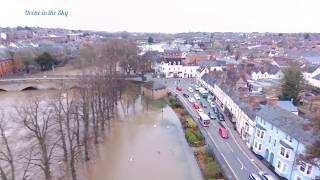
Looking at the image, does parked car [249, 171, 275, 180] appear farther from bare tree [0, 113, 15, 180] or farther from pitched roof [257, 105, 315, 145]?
bare tree [0, 113, 15, 180]

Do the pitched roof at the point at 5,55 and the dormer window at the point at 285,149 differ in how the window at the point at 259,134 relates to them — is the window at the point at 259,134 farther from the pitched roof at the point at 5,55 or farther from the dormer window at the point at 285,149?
the pitched roof at the point at 5,55

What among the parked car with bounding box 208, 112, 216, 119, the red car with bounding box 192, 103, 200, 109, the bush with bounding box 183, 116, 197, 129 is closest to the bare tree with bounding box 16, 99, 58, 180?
the bush with bounding box 183, 116, 197, 129

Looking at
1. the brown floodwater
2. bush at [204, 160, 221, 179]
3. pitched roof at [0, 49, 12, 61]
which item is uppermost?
pitched roof at [0, 49, 12, 61]

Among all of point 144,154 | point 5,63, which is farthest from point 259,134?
point 5,63

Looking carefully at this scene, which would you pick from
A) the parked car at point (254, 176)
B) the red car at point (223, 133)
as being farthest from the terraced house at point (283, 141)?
the red car at point (223, 133)

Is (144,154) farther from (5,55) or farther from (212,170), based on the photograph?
(5,55)
